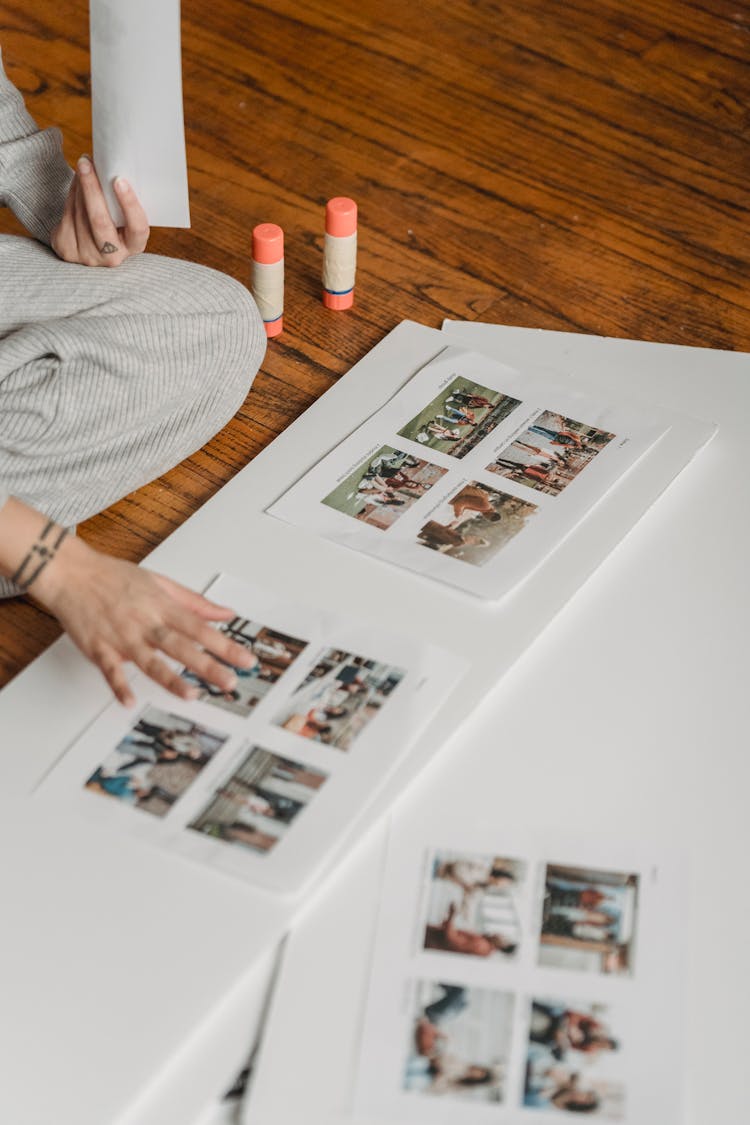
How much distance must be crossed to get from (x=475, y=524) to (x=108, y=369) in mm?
402

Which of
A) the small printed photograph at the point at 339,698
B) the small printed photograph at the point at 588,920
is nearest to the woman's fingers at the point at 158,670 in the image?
the small printed photograph at the point at 339,698

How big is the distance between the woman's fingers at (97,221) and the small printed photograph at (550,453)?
0.46 meters

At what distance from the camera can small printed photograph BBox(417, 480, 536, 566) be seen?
139 centimetres

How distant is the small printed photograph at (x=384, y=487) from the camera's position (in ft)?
4.69

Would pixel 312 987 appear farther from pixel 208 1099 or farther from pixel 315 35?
pixel 315 35

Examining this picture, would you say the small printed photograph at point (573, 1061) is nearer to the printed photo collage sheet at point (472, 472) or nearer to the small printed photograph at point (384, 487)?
the printed photo collage sheet at point (472, 472)

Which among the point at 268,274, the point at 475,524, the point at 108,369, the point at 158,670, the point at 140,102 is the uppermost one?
the point at 140,102

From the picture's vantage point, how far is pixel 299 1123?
0.97 meters

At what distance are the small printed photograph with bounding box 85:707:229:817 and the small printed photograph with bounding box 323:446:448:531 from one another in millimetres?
325

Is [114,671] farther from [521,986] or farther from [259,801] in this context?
[521,986]

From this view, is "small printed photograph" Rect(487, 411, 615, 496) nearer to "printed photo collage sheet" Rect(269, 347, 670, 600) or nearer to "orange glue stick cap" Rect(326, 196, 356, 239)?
"printed photo collage sheet" Rect(269, 347, 670, 600)

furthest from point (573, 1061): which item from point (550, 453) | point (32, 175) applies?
point (32, 175)

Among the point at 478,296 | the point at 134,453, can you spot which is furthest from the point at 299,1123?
the point at 478,296

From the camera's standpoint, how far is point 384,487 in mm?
1458
